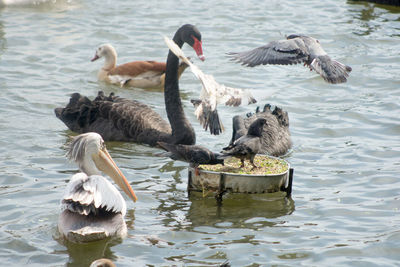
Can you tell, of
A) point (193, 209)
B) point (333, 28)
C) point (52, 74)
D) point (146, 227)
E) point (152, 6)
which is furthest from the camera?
point (152, 6)

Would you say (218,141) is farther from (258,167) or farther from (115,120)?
(258,167)

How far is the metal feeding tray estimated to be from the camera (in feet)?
19.8

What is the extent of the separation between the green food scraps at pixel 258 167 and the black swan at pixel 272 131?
51 centimetres

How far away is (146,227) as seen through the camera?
19.0ft

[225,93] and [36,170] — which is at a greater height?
[225,93]

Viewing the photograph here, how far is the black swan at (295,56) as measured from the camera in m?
7.20

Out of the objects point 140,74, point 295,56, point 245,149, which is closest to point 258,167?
point 245,149

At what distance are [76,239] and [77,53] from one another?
23.0 ft

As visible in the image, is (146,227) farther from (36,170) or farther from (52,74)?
(52,74)

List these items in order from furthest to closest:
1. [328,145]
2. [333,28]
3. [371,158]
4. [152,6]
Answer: [152,6], [333,28], [328,145], [371,158]

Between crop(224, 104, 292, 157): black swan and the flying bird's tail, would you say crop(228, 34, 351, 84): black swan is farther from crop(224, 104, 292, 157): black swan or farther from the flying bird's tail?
crop(224, 104, 292, 157): black swan

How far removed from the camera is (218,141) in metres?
8.23

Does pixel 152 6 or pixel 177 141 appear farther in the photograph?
pixel 152 6

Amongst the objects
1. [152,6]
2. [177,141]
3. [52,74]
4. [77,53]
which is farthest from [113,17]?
[177,141]
